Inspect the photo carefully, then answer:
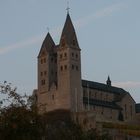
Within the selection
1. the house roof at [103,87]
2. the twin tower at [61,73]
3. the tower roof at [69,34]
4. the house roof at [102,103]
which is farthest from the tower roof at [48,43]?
the house roof at [102,103]

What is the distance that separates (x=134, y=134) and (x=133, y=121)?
103 feet

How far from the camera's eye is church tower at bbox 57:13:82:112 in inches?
5492

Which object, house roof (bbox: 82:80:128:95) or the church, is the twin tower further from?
house roof (bbox: 82:80:128:95)

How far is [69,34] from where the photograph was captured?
148375 millimetres

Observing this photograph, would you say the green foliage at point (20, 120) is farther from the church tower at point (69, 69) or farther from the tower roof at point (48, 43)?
the tower roof at point (48, 43)

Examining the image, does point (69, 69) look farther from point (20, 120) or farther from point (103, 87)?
point (20, 120)

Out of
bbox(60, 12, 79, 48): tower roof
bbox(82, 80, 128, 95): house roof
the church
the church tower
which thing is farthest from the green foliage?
bbox(82, 80, 128, 95): house roof

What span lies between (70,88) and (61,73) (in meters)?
5.85

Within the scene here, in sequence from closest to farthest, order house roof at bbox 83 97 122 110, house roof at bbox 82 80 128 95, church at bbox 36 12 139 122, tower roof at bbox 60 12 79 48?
church at bbox 36 12 139 122 → tower roof at bbox 60 12 79 48 → house roof at bbox 83 97 122 110 → house roof at bbox 82 80 128 95

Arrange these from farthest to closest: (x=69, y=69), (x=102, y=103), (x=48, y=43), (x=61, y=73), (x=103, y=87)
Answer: (x=103, y=87), (x=102, y=103), (x=48, y=43), (x=61, y=73), (x=69, y=69)

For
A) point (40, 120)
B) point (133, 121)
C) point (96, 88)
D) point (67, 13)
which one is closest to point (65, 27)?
point (67, 13)

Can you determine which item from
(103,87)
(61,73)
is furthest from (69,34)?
(103,87)

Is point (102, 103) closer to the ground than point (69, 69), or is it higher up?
closer to the ground

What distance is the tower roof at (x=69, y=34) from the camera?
482ft
